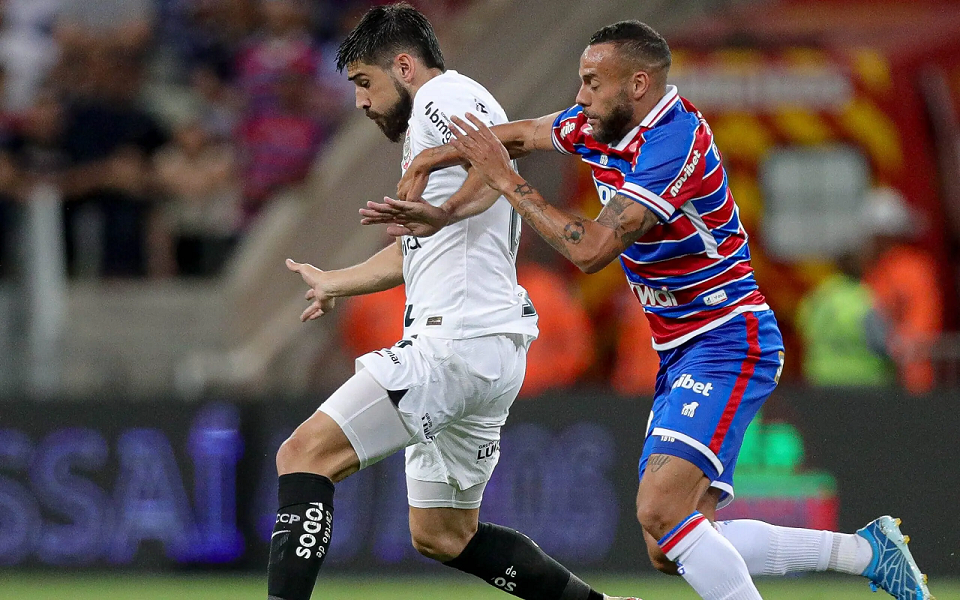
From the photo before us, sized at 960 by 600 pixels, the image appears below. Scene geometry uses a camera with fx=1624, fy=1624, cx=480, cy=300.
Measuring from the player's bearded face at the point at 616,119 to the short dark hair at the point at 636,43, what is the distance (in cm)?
14

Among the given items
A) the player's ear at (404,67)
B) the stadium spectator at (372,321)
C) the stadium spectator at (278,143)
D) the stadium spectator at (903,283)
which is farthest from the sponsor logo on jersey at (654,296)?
the stadium spectator at (278,143)

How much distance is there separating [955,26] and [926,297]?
2198mm

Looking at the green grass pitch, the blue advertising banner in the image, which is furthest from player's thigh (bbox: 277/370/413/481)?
Result: the blue advertising banner

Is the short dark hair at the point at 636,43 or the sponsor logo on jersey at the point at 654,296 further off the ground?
the short dark hair at the point at 636,43

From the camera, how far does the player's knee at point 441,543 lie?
6633mm

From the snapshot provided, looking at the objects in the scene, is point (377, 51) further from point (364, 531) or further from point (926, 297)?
point (926, 297)

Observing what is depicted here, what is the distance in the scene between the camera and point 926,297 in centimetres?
1253

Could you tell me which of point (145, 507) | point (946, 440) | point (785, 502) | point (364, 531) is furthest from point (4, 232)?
point (946, 440)

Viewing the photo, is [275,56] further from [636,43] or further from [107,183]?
[636,43]

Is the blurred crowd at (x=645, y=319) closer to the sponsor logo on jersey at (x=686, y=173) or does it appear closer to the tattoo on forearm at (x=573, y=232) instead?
the sponsor logo on jersey at (x=686, y=173)

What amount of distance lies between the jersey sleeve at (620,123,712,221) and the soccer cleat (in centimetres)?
164

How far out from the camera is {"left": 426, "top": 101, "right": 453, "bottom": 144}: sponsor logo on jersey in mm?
6238

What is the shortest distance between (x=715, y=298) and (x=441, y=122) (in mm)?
1259

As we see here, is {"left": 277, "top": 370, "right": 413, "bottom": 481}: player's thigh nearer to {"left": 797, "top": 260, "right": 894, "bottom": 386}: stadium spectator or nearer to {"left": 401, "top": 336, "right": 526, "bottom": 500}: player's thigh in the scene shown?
{"left": 401, "top": 336, "right": 526, "bottom": 500}: player's thigh
